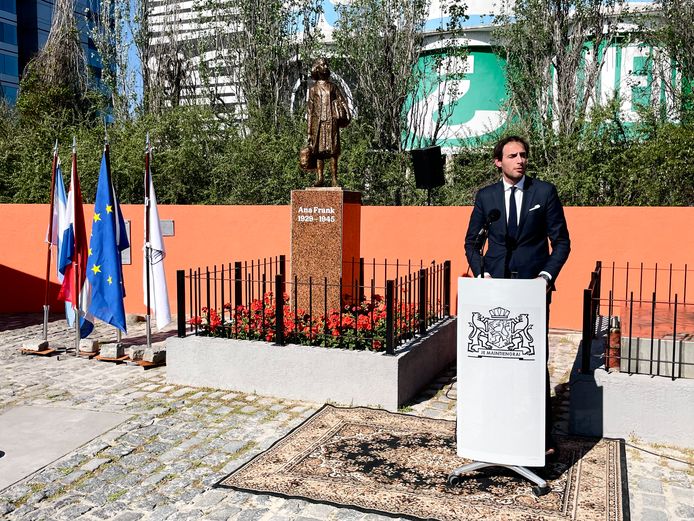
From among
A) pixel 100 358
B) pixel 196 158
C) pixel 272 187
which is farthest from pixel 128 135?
pixel 100 358

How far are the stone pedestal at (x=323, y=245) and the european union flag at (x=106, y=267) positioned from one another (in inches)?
91.7

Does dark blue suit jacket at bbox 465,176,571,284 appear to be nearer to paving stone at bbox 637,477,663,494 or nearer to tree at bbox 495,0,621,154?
paving stone at bbox 637,477,663,494

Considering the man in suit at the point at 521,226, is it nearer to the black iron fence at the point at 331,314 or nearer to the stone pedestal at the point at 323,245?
the black iron fence at the point at 331,314

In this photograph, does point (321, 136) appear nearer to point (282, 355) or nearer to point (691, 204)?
point (282, 355)

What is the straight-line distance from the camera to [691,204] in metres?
12.3

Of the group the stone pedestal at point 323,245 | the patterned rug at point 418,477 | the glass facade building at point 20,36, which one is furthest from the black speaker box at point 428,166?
the glass facade building at point 20,36

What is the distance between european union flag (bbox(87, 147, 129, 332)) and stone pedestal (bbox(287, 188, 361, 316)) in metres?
2.33

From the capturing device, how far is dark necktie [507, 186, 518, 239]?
4453 millimetres

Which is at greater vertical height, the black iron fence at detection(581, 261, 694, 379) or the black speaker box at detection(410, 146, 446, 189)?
the black speaker box at detection(410, 146, 446, 189)

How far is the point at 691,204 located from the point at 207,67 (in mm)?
13302

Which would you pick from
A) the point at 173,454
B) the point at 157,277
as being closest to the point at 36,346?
the point at 157,277

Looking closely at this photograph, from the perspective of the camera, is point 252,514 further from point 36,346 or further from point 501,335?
point 36,346

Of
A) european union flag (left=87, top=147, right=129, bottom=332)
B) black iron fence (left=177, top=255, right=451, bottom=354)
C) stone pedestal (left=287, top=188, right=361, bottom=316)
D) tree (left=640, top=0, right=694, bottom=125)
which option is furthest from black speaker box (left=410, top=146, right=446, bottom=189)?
tree (left=640, top=0, right=694, bottom=125)

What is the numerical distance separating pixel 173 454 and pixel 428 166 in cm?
811
